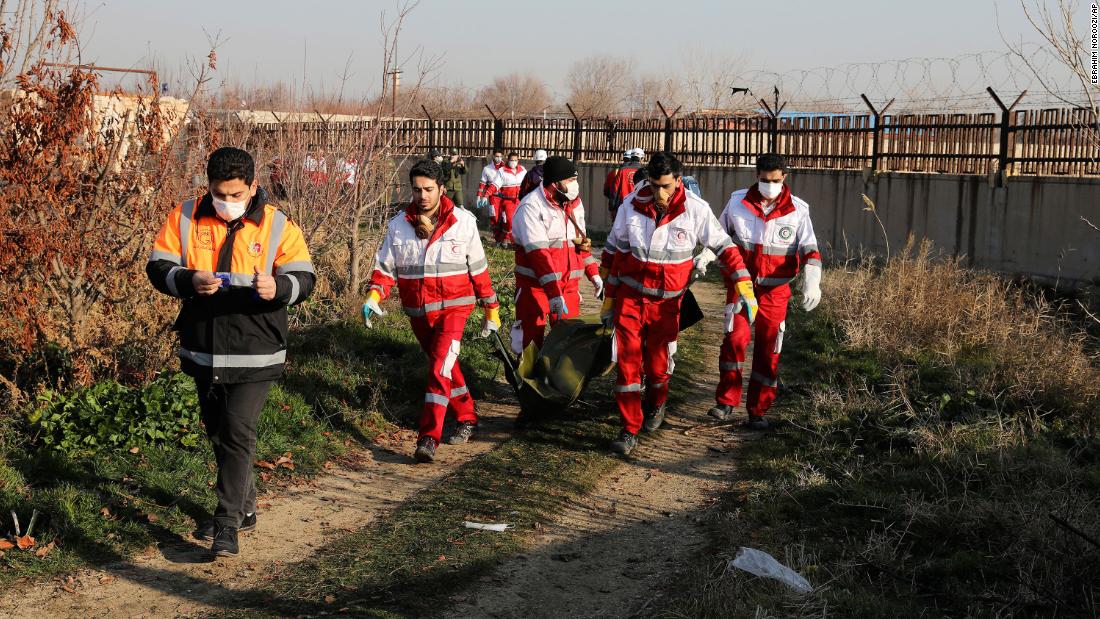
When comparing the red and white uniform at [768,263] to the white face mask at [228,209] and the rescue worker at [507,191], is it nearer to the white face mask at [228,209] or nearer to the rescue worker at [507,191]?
the white face mask at [228,209]

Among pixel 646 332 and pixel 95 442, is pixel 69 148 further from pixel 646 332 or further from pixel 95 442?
pixel 646 332

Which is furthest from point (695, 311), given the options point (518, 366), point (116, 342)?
point (116, 342)

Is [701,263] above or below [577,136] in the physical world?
below

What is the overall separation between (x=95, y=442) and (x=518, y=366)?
9.47ft

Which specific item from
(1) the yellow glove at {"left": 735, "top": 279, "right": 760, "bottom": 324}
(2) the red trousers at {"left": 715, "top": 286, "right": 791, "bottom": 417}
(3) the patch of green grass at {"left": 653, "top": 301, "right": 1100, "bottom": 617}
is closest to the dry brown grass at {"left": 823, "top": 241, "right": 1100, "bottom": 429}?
(3) the patch of green grass at {"left": 653, "top": 301, "right": 1100, "bottom": 617}

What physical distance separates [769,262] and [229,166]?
13.3 feet

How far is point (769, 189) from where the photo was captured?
7961 millimetres

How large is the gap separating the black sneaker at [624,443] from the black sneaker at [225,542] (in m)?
2.72

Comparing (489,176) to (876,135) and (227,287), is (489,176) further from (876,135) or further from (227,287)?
(227,287)

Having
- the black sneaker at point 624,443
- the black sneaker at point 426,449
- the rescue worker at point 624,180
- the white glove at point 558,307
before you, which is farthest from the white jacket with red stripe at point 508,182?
the black sneaker at point 426,449

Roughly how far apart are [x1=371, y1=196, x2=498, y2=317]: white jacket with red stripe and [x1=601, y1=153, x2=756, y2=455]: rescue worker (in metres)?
0.99

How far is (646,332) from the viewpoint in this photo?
7.57 metres

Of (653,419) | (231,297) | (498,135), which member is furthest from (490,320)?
(498,135)

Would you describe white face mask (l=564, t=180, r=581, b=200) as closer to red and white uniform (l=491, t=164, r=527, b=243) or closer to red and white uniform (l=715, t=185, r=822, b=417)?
red and white uniform (l=715, t=185, r=822, b=417)
